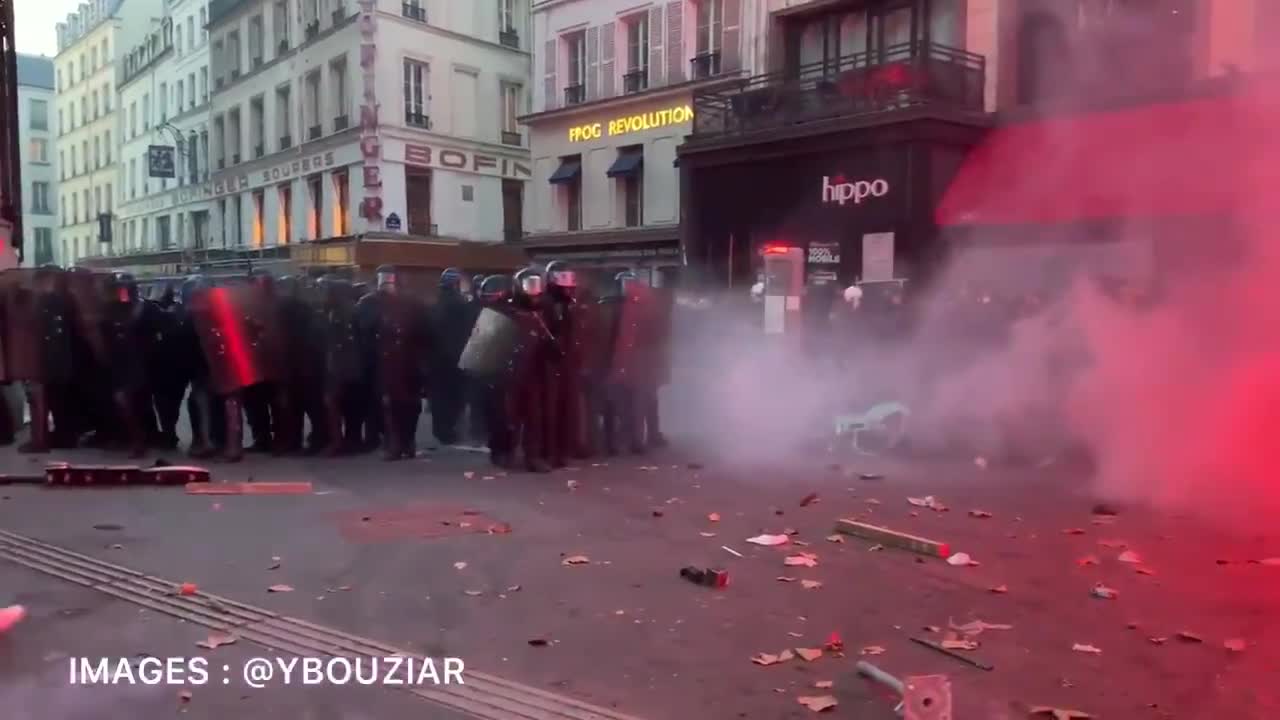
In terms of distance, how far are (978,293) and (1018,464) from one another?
166cm

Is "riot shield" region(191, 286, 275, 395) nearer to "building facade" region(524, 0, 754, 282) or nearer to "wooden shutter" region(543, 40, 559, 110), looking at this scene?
"building facade" region(524, 0, 754, 282)

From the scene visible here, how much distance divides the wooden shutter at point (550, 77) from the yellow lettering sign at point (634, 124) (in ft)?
3.05

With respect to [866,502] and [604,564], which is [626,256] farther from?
[604,564]

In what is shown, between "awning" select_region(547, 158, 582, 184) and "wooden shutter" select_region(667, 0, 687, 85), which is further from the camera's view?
"awning" select_region(547, 158, 582, 184)

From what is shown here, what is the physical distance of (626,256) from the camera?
2283 cm

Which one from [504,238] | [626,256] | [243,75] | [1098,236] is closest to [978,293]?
[1098,236]

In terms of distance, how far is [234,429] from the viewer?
8812mm

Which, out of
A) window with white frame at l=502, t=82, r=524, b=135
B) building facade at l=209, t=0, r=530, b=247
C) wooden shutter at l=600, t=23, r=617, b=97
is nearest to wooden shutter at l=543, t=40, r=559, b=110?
wooden shutter at l=600, t=23, r=617, b=97

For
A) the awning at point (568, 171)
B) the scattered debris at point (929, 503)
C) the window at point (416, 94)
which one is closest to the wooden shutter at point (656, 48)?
the awning at point (568, 171)

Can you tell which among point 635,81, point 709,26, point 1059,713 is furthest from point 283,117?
point 1059,713

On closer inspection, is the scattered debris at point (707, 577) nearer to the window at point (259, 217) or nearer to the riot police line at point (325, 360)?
the riot police line at point (325, 360)

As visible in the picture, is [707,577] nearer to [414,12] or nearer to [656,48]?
[656,48]

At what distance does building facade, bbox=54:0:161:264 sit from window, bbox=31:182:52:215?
2481 millimetres

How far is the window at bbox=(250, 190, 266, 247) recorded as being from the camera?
33.7 metres
